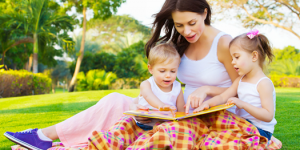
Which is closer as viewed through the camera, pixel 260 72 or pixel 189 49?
pixel 260 72

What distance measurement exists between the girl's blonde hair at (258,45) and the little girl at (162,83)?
0.53 m

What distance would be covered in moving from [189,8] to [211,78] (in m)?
0.64

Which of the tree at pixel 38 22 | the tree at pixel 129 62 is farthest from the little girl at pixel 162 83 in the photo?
the tree at pixel 129 62

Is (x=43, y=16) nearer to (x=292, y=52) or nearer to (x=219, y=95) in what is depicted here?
(x=219, y=95)

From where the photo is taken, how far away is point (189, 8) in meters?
1.98

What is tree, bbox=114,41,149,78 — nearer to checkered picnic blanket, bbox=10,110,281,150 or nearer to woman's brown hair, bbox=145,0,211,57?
woman's brown hair, bbox=145,0,211,57

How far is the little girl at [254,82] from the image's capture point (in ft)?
5.69

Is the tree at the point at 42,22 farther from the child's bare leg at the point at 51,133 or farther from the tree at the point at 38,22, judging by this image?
the child's bare leg at the point at 51,133

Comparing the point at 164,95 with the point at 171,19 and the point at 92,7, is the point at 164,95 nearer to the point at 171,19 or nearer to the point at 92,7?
the point at 171,19

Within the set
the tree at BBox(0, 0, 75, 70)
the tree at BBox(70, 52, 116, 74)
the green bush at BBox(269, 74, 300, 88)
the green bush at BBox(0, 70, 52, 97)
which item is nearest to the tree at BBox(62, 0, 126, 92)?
the tree at BBox(70, 52, 116, 74)

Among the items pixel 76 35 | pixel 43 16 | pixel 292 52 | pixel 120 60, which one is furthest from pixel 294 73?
pixel 76 35

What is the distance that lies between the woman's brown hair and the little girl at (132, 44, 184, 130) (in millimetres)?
302

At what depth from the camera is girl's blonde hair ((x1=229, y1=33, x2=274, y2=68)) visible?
1.85 metres

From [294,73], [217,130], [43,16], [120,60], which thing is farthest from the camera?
[120,60]
